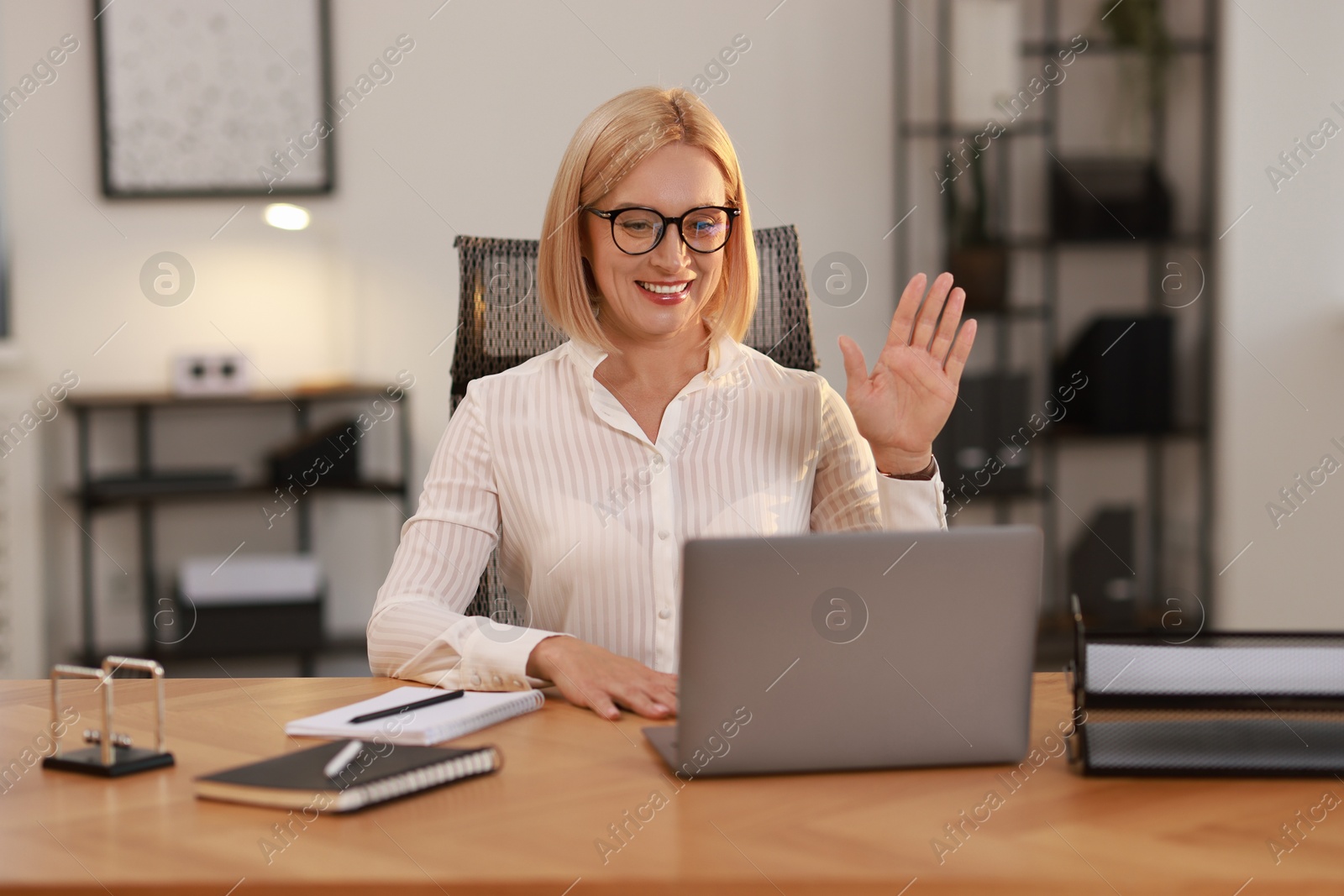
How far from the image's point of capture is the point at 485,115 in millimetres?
3320

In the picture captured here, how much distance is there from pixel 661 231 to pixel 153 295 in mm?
2213

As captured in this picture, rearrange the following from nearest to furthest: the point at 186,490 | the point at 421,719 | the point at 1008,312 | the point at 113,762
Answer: the point at 113,762 < the point at 421,719 < the point at 186,490 < the point at 1008,312

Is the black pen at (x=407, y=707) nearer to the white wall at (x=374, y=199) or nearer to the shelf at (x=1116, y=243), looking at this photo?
the white wall at (x=374, y=199)

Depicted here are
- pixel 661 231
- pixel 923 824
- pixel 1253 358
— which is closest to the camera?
pixel 923 824

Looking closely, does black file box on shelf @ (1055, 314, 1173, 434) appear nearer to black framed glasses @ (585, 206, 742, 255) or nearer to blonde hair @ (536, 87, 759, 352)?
blonde hair @ (536, 87, 759, 352)

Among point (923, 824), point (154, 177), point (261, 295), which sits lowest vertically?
point (923, 824)

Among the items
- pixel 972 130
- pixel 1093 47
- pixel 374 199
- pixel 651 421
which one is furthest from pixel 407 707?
pixel 1093 47

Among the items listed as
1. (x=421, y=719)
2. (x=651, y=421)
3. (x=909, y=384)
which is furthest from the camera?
(x=651, y=421)

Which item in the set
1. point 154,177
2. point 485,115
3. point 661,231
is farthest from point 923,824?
point 154,177

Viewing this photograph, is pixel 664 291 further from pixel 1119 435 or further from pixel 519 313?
pixel 1119 435

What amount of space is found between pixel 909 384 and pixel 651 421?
1.16ft

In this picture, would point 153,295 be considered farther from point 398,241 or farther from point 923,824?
point 923,824

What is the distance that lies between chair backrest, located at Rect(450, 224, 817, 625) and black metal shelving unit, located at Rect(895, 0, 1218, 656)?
1.71 m

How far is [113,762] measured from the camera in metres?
1.02
